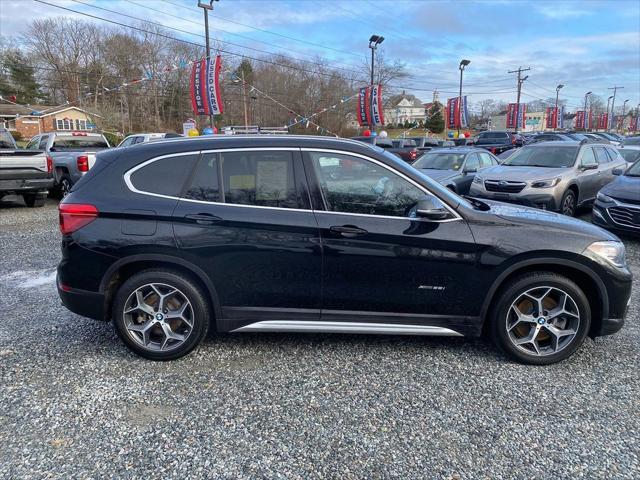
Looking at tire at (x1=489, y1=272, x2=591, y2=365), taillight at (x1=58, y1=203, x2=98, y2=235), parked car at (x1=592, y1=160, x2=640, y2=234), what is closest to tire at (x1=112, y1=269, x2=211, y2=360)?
taillight at (x1=58, y1=203, x2=98, y2=235)

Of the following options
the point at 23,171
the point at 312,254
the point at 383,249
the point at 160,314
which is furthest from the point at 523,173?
the point at 23,171

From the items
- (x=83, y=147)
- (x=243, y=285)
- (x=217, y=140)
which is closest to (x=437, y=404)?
(x=243, y=285)

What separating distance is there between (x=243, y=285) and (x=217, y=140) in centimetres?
117

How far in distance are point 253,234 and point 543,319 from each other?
2343 millimetres

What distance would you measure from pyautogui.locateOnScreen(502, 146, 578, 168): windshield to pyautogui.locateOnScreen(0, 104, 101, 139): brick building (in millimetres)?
52968

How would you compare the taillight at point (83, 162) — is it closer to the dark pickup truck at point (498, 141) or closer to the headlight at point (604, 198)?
the headlight at point (604, 198)

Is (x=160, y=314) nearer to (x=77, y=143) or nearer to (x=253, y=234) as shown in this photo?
(x=253, y=234)

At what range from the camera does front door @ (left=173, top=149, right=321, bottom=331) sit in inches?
134

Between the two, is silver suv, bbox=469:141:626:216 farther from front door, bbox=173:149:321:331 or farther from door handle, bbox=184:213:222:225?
door handle, bbox=184:213:222:225

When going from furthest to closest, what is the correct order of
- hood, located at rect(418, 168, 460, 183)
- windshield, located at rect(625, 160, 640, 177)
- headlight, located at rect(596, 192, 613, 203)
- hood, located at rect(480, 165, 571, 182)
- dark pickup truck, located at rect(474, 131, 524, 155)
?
dark pickup truck, located at rect(474, 131, 524, 155), hood, located at rect(418, 168, 460, 183), hood, located at rect(480, 165, 571, 182), windshield, located at rect(625, 160, 640, 177), headlight, located at rect(596, 192, 613, 203)

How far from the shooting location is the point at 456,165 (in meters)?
11.3

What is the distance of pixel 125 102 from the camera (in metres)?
50.5

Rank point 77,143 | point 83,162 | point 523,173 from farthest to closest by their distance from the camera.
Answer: point 77,143 → point 83,162 → point 523,173

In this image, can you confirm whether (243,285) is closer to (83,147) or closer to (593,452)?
(593,452)
